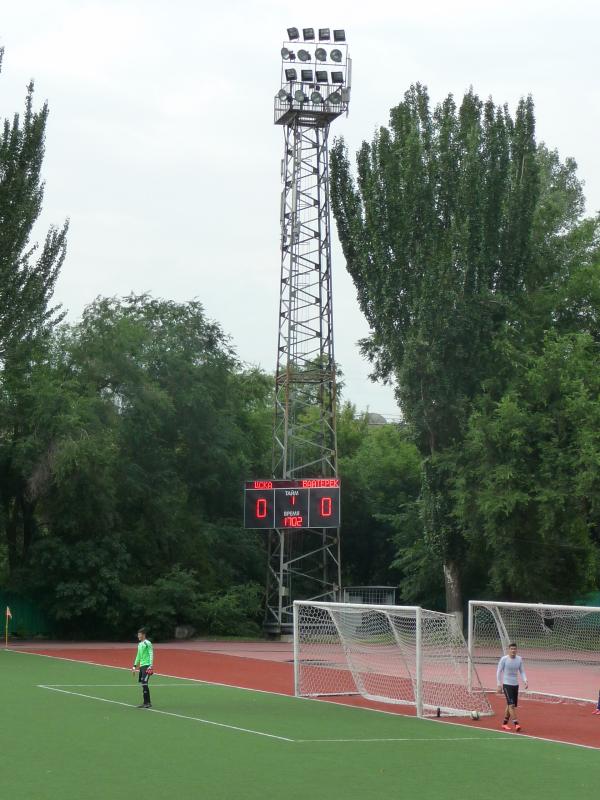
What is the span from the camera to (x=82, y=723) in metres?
21.3

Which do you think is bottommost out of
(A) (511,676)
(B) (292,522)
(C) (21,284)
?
(A) (511,676)

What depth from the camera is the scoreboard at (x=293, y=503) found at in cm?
4259

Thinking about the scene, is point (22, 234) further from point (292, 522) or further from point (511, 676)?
point (511, 676)

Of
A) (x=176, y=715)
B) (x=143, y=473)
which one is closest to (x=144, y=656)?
(x=176, y=715)

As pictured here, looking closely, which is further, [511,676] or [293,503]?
[293,503]

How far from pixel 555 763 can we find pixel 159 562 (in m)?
34.5

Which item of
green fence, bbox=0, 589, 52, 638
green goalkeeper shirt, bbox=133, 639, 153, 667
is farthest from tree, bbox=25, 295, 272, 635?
green goalkeeper shirt, bbox=133, 639, 153, 667

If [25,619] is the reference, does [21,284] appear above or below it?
above

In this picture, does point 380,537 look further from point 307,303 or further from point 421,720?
point 421,720

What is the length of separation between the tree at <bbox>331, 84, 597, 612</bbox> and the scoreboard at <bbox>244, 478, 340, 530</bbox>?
19.5 ft

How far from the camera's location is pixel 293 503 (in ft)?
141

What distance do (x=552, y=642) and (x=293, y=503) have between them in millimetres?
15767

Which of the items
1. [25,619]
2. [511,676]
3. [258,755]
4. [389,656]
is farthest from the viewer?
[25,619]

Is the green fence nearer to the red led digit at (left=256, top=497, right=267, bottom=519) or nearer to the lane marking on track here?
the red led digit at (left=256, top=497, right=267, bottom=519)
